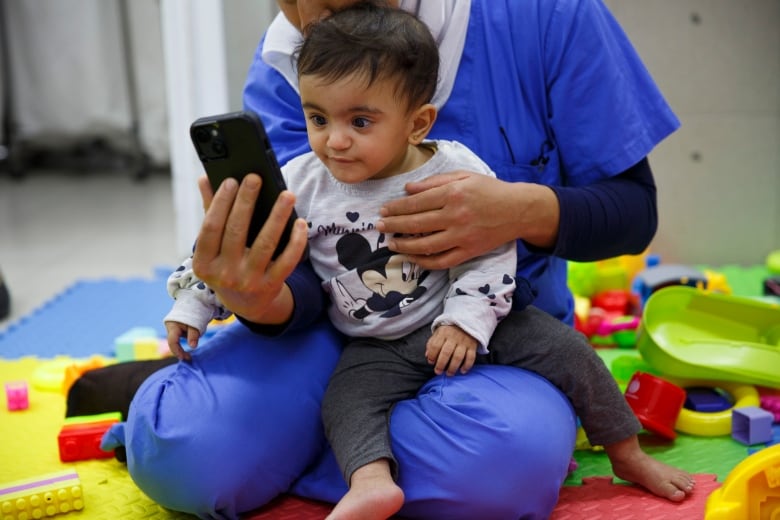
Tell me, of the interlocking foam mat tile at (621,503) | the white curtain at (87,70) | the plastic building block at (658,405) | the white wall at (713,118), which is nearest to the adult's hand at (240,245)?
the interlocking foam mat tile at (621,503)

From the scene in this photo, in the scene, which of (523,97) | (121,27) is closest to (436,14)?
(523,97)

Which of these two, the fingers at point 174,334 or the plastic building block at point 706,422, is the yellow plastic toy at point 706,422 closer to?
the plastic building block at point 706,422

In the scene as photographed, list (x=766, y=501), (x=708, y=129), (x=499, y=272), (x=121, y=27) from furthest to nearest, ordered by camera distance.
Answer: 1. (x=121, y=27)
2. (x=708, y=129)
3. (x=499, y=272)
4. (x=766, y=501)

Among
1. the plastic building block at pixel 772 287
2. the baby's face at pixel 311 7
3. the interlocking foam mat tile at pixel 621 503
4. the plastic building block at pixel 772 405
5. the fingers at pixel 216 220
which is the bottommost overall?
the plastic building block at pixel 772 287

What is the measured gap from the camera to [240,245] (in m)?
0.84

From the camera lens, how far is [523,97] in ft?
3.62

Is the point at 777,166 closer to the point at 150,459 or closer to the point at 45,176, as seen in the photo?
the point at 150,459

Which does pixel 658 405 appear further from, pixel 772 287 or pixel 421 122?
pixel 772 287

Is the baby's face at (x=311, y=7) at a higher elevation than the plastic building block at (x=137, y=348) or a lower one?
higher

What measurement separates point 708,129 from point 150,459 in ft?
4.86

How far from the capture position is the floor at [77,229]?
2254 millimetres

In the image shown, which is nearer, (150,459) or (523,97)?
(150,459)

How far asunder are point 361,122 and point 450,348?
0.80ft

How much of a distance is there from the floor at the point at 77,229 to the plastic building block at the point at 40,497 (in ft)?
3.00
